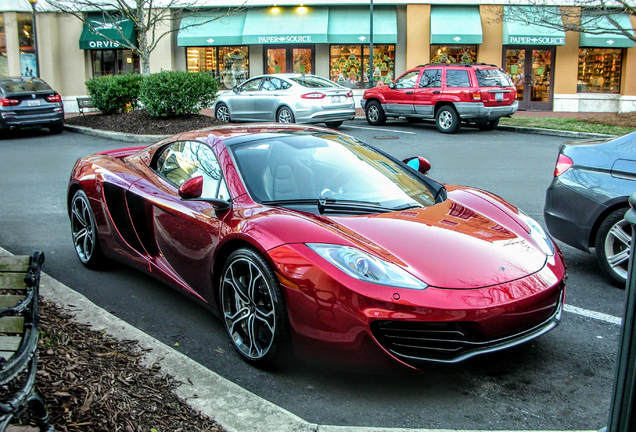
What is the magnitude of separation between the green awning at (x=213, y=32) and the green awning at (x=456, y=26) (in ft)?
25.6

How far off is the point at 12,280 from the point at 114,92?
17548mm

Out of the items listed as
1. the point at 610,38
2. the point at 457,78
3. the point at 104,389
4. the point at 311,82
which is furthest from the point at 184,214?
the point at 610,38

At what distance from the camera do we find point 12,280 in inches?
121

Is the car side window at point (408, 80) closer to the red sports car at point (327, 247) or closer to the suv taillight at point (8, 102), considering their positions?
the suv taillight at point (8, 102)

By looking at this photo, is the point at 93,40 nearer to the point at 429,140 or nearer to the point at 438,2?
the point at 438,2

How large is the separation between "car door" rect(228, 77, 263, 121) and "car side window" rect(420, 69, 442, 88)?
4626mm

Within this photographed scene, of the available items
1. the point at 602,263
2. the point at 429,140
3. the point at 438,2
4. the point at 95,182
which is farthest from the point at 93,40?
the point at 602,263

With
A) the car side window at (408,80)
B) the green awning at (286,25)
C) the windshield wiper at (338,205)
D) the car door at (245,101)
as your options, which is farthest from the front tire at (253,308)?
the green awning at (286,25)

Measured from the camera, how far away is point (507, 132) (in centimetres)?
1848

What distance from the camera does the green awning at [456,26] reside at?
1030 inches

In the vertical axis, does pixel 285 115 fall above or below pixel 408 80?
below

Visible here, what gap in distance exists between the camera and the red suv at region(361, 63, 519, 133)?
17.6 metres

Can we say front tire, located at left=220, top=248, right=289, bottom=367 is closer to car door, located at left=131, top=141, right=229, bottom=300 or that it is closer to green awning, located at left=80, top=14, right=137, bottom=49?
car door, located at left=131, top=141, right=229, bottom=300

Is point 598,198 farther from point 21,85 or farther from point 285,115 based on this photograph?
point 21,85
